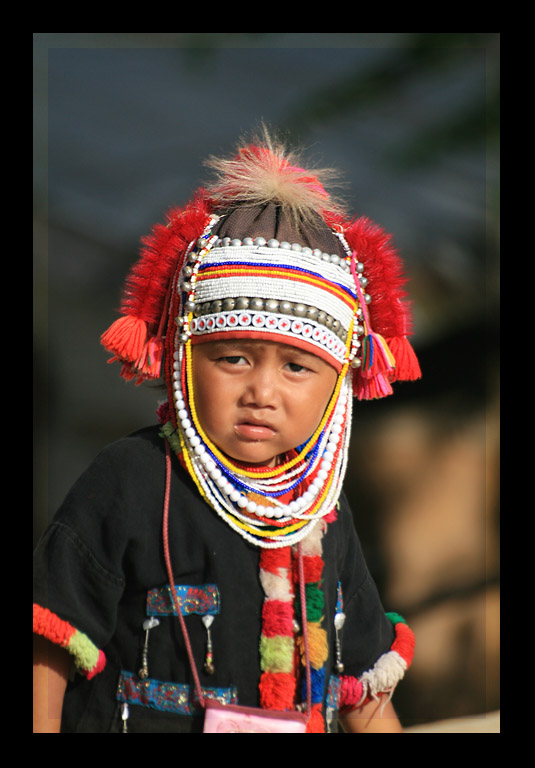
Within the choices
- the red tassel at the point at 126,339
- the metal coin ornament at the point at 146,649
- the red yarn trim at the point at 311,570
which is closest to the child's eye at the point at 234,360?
the red tassel at the point at 126,339

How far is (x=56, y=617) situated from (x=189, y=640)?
0.98 ft

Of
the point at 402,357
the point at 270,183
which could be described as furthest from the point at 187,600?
the point at 270,183

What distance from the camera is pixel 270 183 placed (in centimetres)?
181

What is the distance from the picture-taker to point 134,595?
1705 mm

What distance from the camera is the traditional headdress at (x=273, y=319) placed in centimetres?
166

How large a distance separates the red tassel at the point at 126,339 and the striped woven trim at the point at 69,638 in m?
0.58

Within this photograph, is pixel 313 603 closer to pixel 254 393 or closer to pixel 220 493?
pixel 220 493

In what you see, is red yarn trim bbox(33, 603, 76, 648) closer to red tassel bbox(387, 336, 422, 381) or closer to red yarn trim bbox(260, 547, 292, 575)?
red yarn trim bbox(260, 547, 292, 575)

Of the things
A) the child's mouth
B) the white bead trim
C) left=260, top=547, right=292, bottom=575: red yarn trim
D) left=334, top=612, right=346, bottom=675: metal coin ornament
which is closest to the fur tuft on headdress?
the white bead trim

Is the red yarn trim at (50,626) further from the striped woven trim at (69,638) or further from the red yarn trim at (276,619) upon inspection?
the red yarn trim at (276,619)

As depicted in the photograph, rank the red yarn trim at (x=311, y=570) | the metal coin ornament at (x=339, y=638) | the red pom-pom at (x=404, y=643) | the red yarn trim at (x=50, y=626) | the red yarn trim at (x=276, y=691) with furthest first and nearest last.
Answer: the red pom-pom at (x=404, y=643), the metal coin ornament at (x=339, y=638), the red yarn trim at (x=311, y=570), the red yarn trim at (x=276, y=691), the red yarn trim at (x=50, y=626)

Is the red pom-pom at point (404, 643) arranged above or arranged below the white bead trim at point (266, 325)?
below

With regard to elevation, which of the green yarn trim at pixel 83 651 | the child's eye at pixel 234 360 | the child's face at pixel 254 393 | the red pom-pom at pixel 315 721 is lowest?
the red pom-pom at pixel 315 721

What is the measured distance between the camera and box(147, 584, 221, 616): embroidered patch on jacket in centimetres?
167
